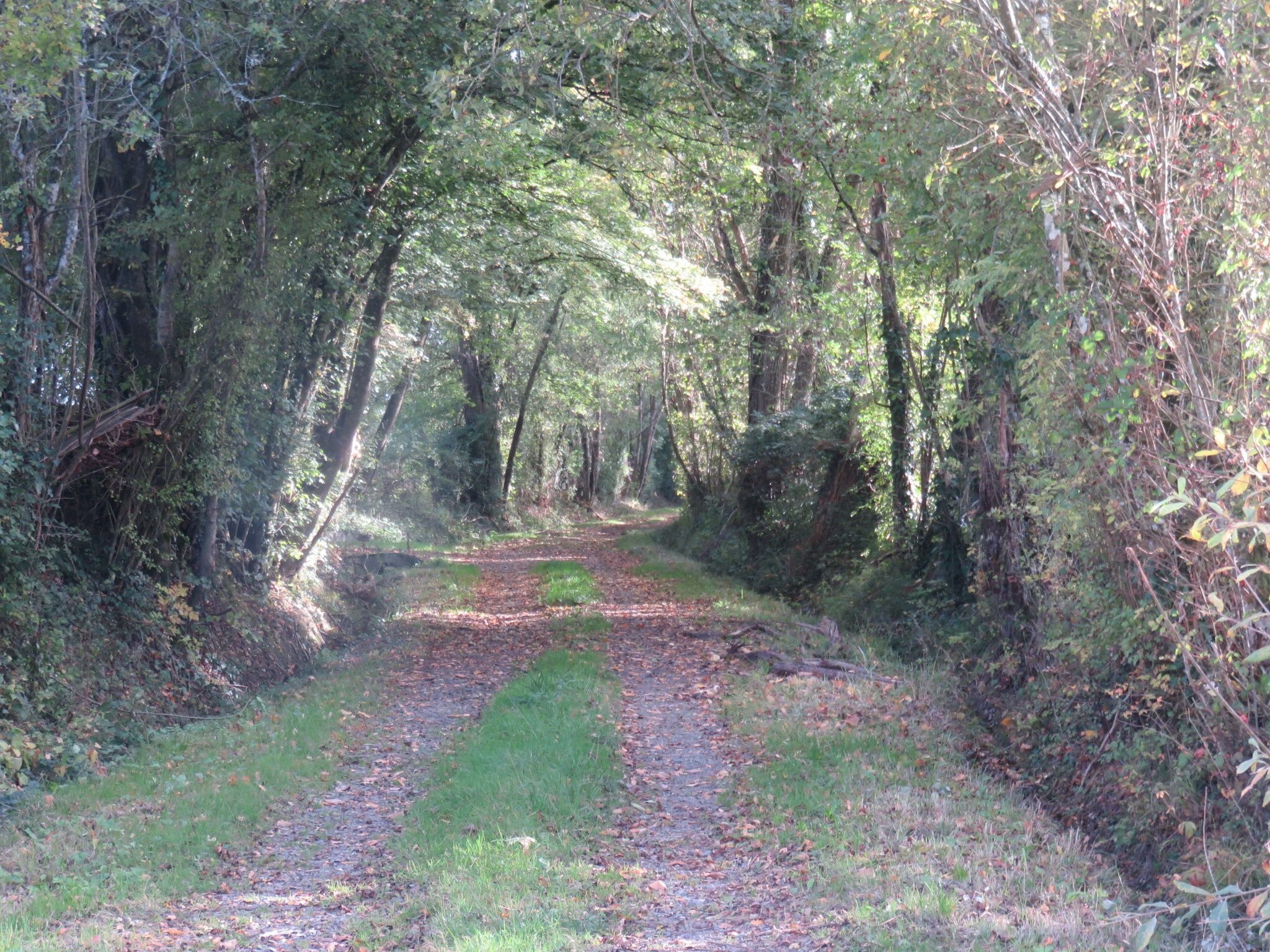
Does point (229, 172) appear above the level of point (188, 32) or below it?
below

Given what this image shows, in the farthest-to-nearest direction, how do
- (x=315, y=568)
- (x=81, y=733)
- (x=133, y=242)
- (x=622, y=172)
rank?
(x=315, y=568) → (x=622, y=172) → (x=133, y=242) → (x=81, y=733)

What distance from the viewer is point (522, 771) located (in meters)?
8.34

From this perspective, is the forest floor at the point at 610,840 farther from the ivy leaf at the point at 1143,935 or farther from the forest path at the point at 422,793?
the ivy leaf at the point at 1143,935

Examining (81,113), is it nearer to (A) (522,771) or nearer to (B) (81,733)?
(B) (81,733)

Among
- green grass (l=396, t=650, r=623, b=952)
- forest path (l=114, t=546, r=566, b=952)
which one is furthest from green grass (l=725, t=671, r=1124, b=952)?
forest path (l=114, t=546, r=566, b=952)

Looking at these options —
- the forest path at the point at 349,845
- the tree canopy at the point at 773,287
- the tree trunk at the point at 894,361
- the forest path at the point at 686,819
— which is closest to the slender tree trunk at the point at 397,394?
the tree canopy at the point at 773,287

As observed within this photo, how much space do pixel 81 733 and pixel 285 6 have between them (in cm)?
767

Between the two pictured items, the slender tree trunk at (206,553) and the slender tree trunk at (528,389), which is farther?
the slender tree trunk at (528,389)

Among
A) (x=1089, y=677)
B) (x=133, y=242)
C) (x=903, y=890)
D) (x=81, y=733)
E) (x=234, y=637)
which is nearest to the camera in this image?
(x=903, y=890)

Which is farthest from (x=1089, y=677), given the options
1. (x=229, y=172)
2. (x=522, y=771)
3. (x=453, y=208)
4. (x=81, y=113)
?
(x=453, y=208)

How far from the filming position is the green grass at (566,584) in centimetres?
1959

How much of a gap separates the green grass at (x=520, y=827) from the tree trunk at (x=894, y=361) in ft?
23.5

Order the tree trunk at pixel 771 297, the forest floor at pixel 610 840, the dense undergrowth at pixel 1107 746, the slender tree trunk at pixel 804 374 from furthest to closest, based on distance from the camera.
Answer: the slender tree trunk at pixel 804 374 < the tree trunk at pixel 771 297 < the dense undergrowth at pixel 1107 746 < the forest floor at pixel 610 840

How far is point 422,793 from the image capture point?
8320mm
